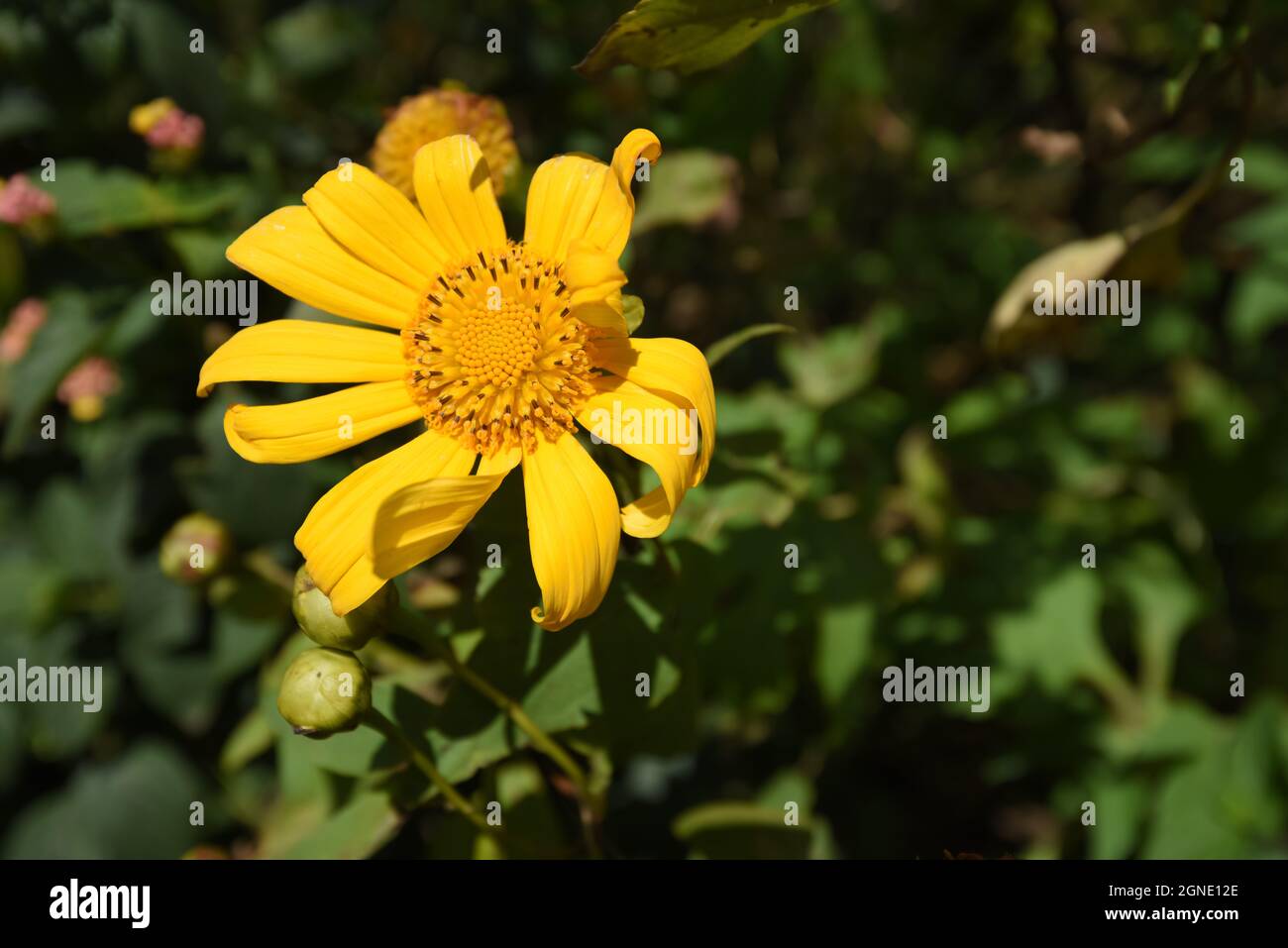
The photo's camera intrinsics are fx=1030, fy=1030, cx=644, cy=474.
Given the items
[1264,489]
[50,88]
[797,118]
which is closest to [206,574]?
[50,88]

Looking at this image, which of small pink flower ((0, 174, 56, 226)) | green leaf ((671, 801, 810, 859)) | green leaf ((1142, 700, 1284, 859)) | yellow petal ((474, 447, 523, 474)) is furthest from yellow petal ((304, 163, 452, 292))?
green leaf ((1142, 700, 1284, 859))

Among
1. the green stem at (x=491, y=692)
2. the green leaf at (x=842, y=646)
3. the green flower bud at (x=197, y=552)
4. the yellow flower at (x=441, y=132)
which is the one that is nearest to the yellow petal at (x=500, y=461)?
the green stem at (x=491, y=692)

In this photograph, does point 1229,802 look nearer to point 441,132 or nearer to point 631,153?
point 631,153

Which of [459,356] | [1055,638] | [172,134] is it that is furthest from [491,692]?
[1055,638]
